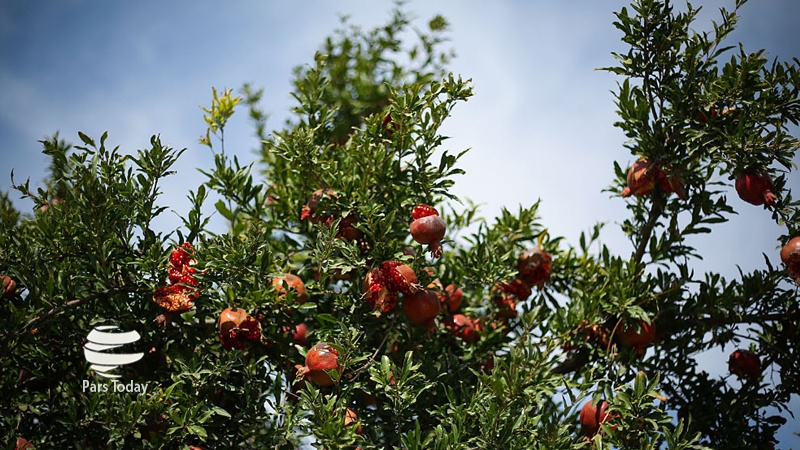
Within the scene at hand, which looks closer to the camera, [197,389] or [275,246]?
[197,389]

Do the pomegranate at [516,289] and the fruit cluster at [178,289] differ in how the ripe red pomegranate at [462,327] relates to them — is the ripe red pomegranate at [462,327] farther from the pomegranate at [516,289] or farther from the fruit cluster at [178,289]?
the fruit cluster at [178,289]

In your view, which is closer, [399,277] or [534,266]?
[399,277]

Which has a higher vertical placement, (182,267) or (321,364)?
(182,267)

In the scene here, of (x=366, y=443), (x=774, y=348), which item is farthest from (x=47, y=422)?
(x=774, y=348)

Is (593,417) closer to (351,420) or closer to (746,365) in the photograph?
(746,365)

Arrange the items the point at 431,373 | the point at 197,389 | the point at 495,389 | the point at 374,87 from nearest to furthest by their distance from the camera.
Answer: the point at 495,389
the point at 197,389
the point at 431,373
the point at 374,87

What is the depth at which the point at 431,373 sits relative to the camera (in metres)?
2.41

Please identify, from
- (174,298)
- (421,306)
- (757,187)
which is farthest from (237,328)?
(757,187)

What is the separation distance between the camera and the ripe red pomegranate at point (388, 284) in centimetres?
225

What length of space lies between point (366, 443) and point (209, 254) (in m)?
0.74

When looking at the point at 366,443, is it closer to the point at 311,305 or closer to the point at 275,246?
the point at 311,305

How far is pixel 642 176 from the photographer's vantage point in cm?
252

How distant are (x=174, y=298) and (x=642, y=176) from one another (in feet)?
5.28

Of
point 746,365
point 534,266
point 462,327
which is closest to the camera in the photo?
point 746,365
